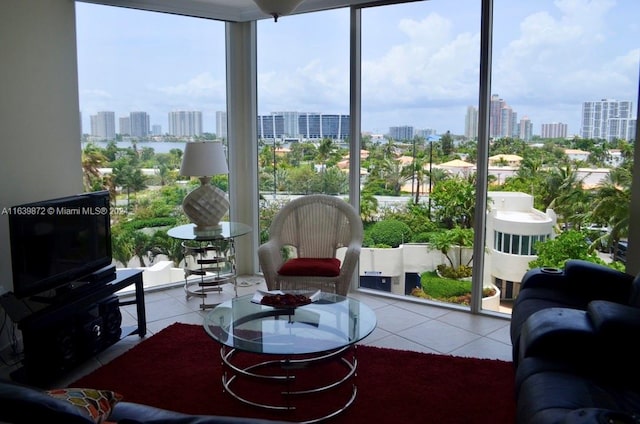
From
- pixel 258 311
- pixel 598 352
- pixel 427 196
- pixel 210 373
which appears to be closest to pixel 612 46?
pixel 427 196

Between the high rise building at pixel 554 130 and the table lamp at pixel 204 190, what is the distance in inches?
100

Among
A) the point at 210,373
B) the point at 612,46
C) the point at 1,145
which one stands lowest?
the point at 210,373

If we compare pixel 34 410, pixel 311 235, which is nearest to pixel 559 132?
pixel 311 235

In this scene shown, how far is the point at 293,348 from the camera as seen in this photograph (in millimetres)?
2656

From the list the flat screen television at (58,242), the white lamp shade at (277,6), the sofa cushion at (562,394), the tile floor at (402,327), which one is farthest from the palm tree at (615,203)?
the flat screen television at (58,242)

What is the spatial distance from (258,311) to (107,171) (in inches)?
91.5

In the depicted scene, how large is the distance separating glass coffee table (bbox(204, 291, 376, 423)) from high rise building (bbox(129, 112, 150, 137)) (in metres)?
2.25

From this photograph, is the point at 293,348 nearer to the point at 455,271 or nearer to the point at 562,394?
the point at 562,394

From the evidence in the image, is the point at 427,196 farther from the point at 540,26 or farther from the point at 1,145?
the point at 1,145

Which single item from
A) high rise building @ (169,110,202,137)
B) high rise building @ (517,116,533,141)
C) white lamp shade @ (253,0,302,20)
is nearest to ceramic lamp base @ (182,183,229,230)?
high rise building @ (169,110,202,137)

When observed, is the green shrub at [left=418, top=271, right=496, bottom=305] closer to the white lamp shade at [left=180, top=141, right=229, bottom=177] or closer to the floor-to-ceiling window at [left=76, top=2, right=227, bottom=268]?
the white lamp shade at [left=180, top=141, right=229, bottom=177]

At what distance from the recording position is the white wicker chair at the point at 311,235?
4.01 meters

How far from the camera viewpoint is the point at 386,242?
4805 millimetres

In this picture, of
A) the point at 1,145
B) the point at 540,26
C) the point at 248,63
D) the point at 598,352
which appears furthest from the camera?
the point at 248,63
